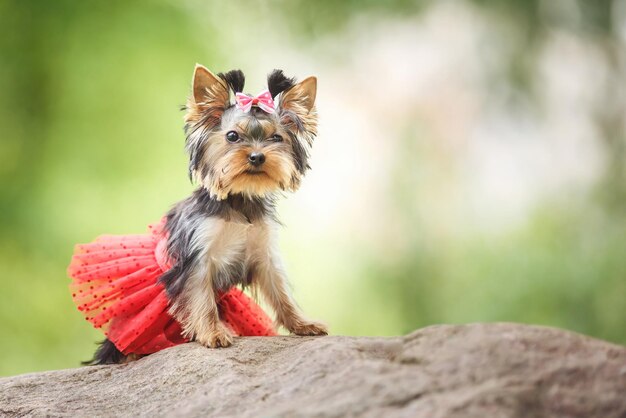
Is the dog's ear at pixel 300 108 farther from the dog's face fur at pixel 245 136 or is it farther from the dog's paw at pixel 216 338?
the dog's paw at pixel 216 338

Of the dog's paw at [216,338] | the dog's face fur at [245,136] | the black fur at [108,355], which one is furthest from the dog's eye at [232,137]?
the black fur at [108,355]

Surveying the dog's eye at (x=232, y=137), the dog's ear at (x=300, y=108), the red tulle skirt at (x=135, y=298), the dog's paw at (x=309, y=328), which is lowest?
the dog's paw at (x=309, y=328)

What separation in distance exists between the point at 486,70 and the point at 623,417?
4.42 metres

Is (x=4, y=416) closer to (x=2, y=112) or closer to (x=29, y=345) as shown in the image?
(x=29, y=345)

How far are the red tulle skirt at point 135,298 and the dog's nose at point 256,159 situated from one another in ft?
2.53

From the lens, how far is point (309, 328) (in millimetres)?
4020

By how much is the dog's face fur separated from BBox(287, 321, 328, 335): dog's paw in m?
0.72

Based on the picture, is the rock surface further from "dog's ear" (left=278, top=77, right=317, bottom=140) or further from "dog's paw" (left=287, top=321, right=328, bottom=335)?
"dog's ear" (left=278, top=77, right=317, bottom=140)

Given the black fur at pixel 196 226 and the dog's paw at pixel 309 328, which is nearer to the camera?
the black fur at pixel 196 226

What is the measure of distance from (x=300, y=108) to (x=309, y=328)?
1154 mm

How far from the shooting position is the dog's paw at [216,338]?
12.1 feet

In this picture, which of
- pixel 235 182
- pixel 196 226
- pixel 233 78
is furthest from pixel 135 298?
pixel 233 78

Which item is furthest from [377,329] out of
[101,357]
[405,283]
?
[101,357]

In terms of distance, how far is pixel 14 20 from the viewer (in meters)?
6.49
